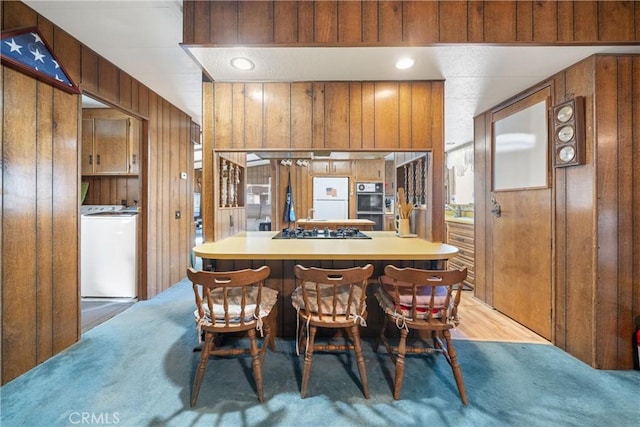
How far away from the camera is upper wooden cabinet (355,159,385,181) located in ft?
19.1

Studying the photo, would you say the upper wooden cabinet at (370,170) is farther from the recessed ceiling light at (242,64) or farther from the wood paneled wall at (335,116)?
the recessed ceiling light at (242,64)

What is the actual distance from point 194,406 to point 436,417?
131 centimetres

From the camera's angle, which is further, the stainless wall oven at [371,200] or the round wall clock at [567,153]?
the stainless wall oven at [371,200]

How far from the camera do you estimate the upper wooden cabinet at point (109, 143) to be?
10.7 feet


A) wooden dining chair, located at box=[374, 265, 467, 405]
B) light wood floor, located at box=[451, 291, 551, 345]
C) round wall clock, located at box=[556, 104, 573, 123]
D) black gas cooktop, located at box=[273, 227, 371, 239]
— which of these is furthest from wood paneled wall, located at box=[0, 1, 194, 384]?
round wall clock, located at box=[556, 104, 573, 123]

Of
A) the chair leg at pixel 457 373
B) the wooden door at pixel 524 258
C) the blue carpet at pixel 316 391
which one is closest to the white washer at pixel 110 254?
the blue carpet at pixel 316 391

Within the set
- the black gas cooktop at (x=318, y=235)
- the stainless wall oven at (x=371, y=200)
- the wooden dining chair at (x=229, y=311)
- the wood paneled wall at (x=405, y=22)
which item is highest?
the wood paneled wall at (x=405, y=22)

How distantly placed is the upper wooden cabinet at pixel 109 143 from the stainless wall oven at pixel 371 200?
395cm

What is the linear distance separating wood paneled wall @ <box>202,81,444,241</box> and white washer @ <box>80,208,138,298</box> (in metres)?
1.53

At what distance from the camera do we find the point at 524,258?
253cm

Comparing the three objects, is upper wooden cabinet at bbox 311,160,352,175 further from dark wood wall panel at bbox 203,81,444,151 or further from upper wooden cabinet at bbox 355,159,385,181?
dark wood wall panel at bbox 203,81,444,151

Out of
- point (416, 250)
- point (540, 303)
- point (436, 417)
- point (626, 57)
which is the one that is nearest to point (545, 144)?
point (626, 57)

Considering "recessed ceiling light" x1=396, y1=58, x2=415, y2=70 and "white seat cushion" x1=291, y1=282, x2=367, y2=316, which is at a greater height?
"recessed ceiling light" x1=396, y1=58, x2=415, y2=70

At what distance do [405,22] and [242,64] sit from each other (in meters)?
1.17
